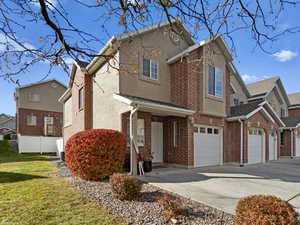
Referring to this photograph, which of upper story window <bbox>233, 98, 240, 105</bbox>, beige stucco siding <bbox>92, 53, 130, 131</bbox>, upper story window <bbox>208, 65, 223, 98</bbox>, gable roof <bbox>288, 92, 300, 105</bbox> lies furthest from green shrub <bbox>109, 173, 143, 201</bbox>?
gable roof <bbox>288, 92, 300, 105</bbox>

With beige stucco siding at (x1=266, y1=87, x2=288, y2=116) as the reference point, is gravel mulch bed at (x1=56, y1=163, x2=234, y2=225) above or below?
below

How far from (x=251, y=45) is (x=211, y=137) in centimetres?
938

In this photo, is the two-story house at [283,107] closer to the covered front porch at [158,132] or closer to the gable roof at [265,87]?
the gable roof at [265,87]

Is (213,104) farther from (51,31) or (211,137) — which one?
(51,31)

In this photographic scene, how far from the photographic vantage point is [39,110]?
93.4 ft

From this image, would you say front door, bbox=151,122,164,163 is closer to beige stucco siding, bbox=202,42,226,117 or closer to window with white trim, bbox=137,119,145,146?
window with white trim, bbox=137,119,145,146

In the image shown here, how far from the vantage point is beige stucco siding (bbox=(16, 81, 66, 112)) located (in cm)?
2747

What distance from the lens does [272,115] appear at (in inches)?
683

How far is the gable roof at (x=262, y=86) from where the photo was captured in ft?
79.0

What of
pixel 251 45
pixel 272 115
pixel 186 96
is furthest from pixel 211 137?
pixel 251 45

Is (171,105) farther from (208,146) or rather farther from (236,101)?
(236,101)

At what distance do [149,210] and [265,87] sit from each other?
24.5 meters

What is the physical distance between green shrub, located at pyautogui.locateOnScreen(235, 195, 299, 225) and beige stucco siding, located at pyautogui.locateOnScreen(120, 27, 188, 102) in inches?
301

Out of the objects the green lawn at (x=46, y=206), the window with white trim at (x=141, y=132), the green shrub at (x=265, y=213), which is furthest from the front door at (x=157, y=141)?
the green shrub at (x=265, y=213)
